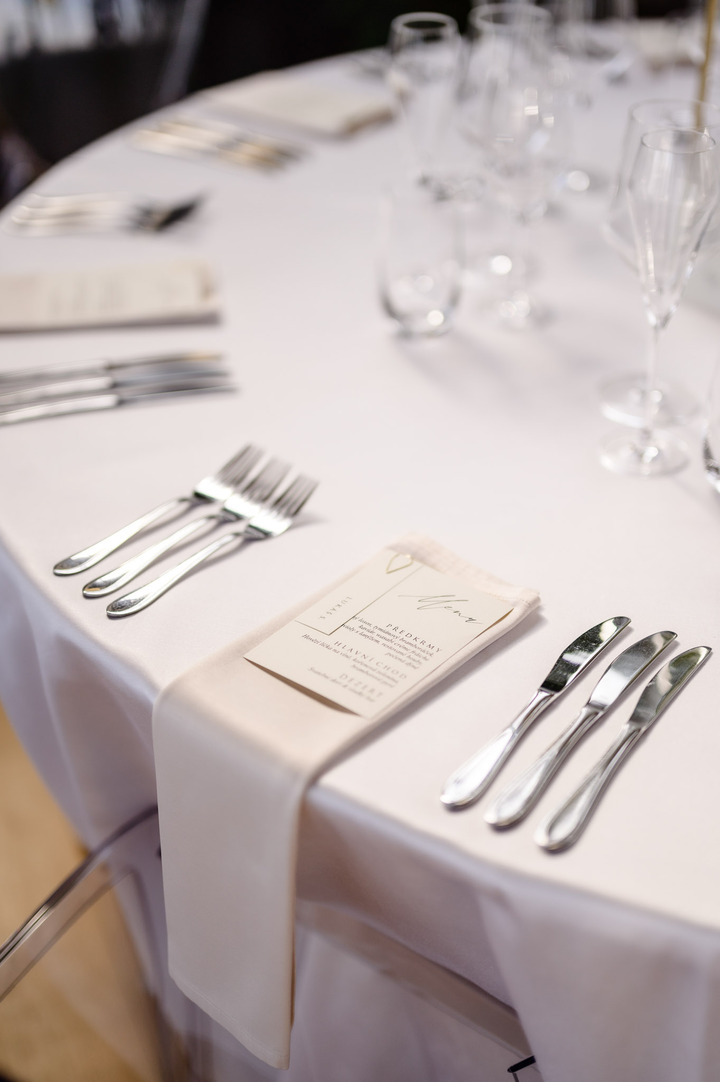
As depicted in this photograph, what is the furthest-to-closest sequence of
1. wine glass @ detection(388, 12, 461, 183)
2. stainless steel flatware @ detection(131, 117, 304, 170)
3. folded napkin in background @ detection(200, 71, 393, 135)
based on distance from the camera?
folded napkin in background @ detection(200, 71, 393, 135) < stainless steel flatware @ detection(131, 117, 304, 170) < wine glass @ detection(388, 12, 461, 183)

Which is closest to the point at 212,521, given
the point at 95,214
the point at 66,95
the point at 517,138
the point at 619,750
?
the point at 619,750

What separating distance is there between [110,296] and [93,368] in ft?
0.57

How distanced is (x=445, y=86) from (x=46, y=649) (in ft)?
3.15

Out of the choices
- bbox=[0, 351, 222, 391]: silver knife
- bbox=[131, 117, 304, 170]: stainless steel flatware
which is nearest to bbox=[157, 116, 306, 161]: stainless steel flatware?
bbox=[131, 117, 304, 170]: stainless steel flatware

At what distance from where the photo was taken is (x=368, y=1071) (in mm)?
817

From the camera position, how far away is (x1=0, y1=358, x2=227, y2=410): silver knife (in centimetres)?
102

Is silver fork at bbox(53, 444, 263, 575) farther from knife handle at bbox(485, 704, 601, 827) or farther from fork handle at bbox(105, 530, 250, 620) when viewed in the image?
knife handle at bbox(485, 704, 601, 827)

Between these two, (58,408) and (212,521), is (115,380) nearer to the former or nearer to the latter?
(58,408)

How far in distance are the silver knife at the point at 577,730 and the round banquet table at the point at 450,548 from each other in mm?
10

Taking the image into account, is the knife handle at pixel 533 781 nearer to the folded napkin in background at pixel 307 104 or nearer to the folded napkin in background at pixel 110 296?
the folded napkin in background at pixel 110 296

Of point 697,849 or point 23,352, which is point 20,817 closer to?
point 23,352

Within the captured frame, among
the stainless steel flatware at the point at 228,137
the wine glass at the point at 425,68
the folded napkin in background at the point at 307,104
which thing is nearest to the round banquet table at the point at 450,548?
the wine glass at the point at 425,68

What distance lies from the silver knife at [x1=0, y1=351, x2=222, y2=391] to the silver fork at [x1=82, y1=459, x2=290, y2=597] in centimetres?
25

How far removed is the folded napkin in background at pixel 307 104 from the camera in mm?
1702
